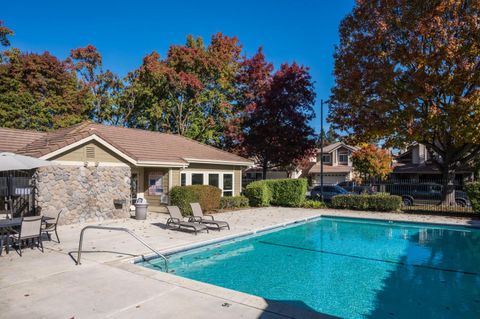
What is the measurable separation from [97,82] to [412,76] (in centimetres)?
2990

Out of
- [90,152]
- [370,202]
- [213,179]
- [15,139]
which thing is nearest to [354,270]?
[90,152]

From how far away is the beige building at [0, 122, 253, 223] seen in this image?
14.5 meters

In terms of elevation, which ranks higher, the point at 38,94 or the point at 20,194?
the point at 38,94

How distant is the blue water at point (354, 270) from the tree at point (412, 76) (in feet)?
26.1

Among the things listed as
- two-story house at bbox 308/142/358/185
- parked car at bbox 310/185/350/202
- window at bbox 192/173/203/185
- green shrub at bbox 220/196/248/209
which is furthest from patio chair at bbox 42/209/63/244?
two-story house at bbox 308/142/358/185

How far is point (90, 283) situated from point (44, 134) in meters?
15.4

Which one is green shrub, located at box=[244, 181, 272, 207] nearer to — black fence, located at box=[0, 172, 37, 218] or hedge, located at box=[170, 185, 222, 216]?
hedge, located at box=[170, 185, 222, 216]

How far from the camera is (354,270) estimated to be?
32.1 ft

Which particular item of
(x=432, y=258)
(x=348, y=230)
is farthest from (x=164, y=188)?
(x=432, y=258)

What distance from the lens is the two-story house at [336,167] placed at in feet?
162

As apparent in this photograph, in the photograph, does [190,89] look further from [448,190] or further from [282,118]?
[448,190]

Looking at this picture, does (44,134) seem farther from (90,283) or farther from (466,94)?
(466,94)

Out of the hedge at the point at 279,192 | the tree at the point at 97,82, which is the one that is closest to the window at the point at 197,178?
the hedge at the point at 279,192

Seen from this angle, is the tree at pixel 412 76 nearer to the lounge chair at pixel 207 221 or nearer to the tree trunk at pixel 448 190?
the tree trunk at pixel 448 190
